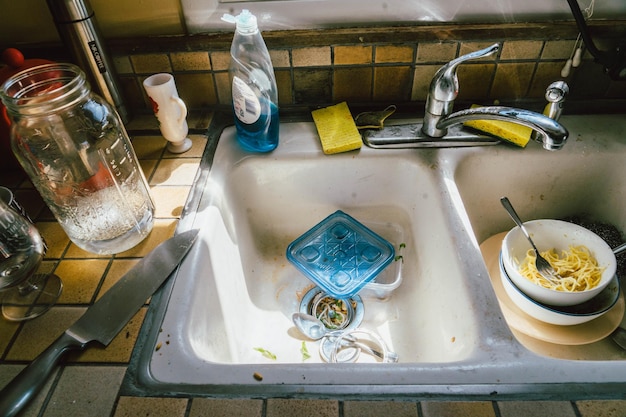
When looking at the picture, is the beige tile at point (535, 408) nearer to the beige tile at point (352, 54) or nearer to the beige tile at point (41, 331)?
the beige tile at point (41, 331)

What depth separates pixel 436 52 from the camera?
3.08 ft

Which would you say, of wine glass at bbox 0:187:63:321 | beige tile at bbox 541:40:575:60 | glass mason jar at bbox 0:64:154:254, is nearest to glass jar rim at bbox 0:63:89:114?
glass mason jar at bbox 0:64:154:254

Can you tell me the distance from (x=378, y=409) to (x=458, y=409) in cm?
10

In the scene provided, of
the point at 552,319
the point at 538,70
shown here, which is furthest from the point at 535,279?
the point at 538,70

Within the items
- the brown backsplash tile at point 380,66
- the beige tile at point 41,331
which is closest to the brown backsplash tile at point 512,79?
the brown backsplash tile at point 380,66

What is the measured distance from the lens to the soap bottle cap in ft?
2.60

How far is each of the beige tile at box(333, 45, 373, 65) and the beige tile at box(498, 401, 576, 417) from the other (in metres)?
0.75

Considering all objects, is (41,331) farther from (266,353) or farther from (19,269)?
(266,353)

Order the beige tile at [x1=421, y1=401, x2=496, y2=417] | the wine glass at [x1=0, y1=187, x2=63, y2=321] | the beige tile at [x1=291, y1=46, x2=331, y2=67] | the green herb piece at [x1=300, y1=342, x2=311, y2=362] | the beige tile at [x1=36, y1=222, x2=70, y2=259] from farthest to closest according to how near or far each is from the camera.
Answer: the beige tile at [x1=291, y1=46, x2=331, y2=67]
the green herb piece at [x1=300, y1=342, x2=311, y2=362]
the beige tile at [x1=36, y1=222, x2=70, y2=259]
the wine glass at [x1=0, y1=187, x2=63, y2=321]
the beige tile at [x1=421, y1=401, x2=496, y2=417]

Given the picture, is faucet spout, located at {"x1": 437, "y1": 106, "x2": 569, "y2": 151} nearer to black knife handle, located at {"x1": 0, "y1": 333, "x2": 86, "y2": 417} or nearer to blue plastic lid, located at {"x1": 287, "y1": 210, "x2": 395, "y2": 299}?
blue plastic lid, located at {"x1": 287, "y1": 210, "x2": 395, "y2": 299}

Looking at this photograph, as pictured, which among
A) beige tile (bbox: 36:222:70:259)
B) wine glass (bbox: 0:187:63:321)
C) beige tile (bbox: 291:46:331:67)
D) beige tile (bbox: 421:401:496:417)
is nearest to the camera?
beige tile (bbox: 421:401:496:417)

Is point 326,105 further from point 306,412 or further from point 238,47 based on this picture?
point 306,412

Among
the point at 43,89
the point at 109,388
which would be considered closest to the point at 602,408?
the point at 109,388

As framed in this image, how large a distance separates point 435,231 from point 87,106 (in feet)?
2.23
